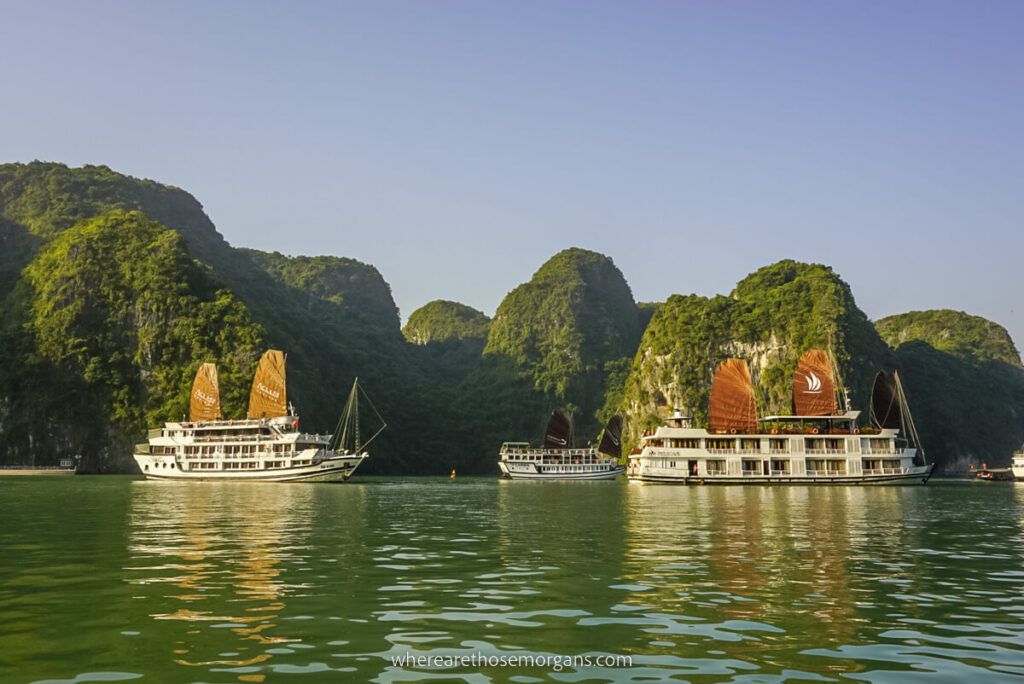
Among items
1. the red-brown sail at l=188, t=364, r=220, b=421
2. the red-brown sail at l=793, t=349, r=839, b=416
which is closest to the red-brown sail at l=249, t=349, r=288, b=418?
the red-brown sail at l=188, t=364, r=220, b=421

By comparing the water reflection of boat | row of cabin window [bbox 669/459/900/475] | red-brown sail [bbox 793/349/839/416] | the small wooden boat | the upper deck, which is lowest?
the small wooden boat

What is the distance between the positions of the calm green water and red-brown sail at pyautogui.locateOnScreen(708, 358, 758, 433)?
2204 inches

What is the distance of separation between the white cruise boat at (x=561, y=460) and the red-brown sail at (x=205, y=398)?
118 ft

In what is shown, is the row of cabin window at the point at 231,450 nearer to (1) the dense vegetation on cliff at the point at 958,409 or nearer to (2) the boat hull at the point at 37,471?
(2) the boat hull at the point at 37,471

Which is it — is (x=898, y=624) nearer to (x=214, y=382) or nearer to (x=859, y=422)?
(x=214, y=382)

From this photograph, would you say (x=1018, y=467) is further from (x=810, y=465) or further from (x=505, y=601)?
(x=505, y=601)

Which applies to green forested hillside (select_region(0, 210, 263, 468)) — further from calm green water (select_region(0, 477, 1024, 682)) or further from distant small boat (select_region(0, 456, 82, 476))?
calm green water (select_region(0, 477, 1024, 682))

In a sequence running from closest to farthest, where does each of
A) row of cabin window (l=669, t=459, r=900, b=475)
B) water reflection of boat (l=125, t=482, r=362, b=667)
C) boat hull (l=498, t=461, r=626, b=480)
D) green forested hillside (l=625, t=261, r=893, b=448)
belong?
water reflection of boat (l=125, t=482, r=362, b=667) → row of cabin window (l=669, t=459, r=900, b=475) → boat hull (l=498, t=461, r=626, b=480) → green forested hillside (l=625, t=261, r=893, b=448)

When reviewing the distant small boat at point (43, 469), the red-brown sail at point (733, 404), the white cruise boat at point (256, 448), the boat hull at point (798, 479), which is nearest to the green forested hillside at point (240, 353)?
the distant small boat at point (43, 469)

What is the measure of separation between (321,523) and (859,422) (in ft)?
379

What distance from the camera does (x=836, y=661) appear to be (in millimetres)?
11516

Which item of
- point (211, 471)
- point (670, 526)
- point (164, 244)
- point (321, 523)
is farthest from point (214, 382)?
point (670, 526)

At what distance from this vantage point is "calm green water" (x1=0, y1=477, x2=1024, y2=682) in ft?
36.9

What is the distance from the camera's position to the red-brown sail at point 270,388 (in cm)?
9256
